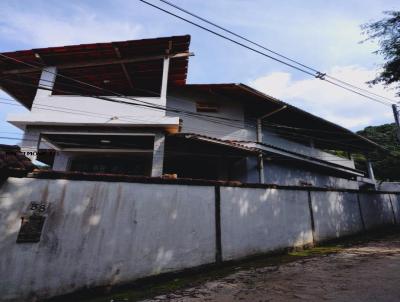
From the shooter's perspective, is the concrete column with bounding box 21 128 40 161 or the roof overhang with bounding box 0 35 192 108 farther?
the roof overhang with bounding box 0 35 192 108

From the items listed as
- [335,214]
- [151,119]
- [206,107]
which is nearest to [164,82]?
[151,119]

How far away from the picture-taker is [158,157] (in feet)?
28.1

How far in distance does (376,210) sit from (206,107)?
10.3 m

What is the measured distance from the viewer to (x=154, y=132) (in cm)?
901

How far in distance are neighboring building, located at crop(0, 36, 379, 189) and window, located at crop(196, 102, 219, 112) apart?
0.05m

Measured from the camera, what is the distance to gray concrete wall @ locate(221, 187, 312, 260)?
251 inches

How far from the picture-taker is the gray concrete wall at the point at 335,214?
9062 mm

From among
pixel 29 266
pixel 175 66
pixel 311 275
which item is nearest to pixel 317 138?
pixel 175 66

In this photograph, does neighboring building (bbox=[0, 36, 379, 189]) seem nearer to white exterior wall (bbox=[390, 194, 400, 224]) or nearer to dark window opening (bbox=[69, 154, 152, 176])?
dark window opening (bbox=[69, 154, 152, 176])

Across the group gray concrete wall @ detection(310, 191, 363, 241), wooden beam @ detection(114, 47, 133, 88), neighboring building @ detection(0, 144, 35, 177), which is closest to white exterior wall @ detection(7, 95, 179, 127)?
wooden beam @ detection(114, 47, 133, 88)

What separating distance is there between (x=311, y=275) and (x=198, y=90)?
9.96 meters

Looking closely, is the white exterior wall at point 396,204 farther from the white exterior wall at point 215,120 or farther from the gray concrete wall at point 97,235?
the gray concrete wall at point 97,235

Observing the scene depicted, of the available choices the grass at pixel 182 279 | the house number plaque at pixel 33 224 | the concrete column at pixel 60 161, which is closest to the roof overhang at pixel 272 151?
the grass at pixel 182 279

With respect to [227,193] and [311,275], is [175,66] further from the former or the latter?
[311,275]
